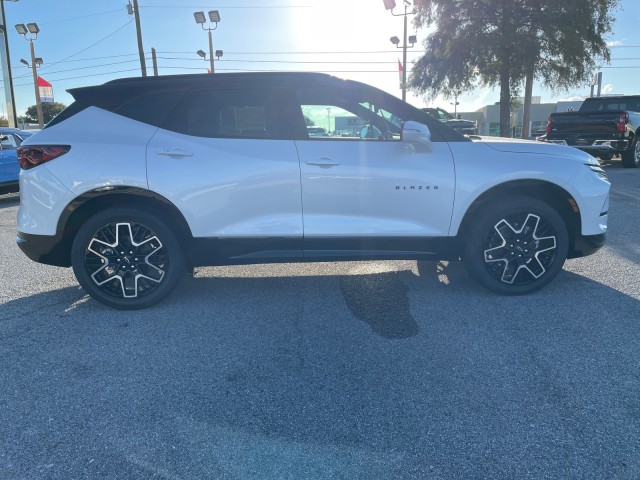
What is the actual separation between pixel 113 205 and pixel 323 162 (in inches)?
70.6

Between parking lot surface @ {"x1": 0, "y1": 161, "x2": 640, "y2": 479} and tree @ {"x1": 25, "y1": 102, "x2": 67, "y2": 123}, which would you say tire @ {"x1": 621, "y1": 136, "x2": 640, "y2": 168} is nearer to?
parking lot surface @ {"x1": 0, "y1": 161, "x2": 640, "y2": 479}

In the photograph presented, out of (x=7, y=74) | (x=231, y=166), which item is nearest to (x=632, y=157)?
(x=231, y=166)

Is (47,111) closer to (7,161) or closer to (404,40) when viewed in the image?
(404,40)

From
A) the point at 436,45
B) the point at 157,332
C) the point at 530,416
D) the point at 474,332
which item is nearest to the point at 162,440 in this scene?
the point at 157,332

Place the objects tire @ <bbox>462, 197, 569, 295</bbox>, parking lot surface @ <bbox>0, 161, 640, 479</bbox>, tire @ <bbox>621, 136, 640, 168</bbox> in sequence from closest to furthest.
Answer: parking lot surface @ <bbox>0, 161, 640, 479</bbox>
tire @ <bbox>462, 197, 569, 295</bbox>
tire @ <bbox>621, 136, 640, 168</bbox>

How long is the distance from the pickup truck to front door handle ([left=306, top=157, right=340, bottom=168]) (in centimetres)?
1102

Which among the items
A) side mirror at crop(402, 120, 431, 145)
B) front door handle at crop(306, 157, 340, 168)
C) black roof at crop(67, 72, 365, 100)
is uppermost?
black roof at crop(67, 72, 365, 100)

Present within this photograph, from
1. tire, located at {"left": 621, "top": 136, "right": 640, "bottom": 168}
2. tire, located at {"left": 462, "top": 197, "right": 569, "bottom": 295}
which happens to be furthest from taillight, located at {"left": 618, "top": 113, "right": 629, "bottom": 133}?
tire, located at {"left": 462, "top": 197, "right": 569, "bottom": 295}

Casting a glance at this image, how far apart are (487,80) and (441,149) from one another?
841 inches

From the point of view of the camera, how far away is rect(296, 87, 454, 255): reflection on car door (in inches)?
154

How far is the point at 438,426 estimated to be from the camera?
244cm

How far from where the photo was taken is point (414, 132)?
3736 mm

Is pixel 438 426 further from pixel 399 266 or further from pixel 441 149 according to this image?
pixel 399 266

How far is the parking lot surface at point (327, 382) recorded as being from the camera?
2223 mm
